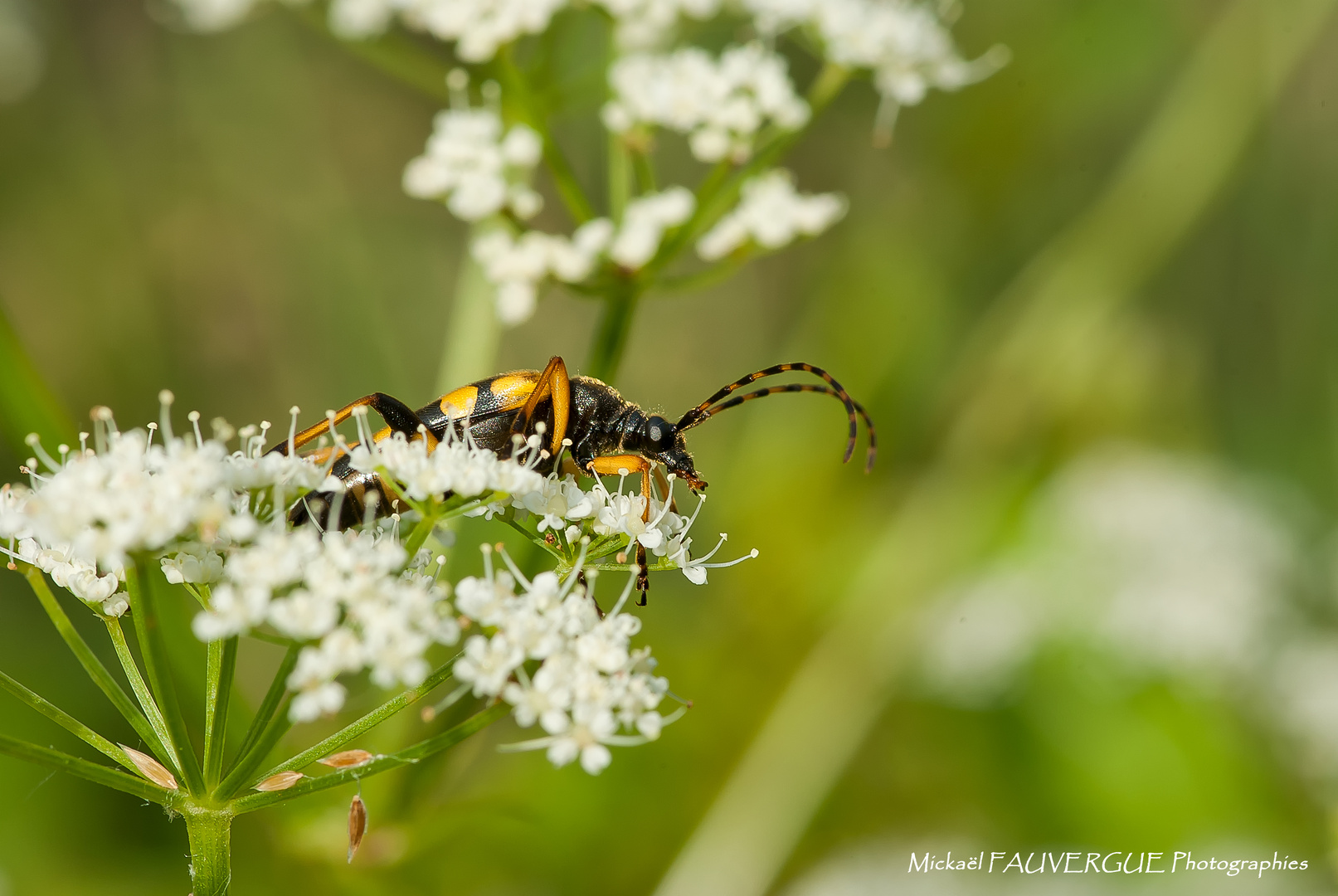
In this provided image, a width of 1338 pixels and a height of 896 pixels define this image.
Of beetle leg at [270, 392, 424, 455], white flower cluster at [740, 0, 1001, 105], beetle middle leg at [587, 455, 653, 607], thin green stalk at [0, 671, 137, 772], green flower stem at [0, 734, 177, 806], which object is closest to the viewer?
green flower stem at [0, 734, 177, 806]

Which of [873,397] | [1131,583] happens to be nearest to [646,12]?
[873,397]

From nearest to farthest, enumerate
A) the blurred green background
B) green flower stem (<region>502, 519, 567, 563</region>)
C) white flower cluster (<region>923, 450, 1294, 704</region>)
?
green flower stem (<region>502, 519, 567, 563</region>) → the blurred green background → white flower cluster (<region>923, 450, 1294, 704</region>)

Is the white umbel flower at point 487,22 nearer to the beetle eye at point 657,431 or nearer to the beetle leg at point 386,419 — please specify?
the beetle leg at point 386,419

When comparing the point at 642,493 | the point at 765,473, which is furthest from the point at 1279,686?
the point at 642,493

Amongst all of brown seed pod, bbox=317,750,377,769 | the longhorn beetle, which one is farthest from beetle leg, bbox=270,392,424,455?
brown seed pod, bbox=317,750,377,769

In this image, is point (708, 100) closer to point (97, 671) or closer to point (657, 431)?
point (657, 431)

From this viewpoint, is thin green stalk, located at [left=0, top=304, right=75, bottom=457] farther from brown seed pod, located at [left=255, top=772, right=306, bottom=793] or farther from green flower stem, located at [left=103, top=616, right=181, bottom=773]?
brown seed pod, located at [left=255, top=772, right=306, bottom=793]
